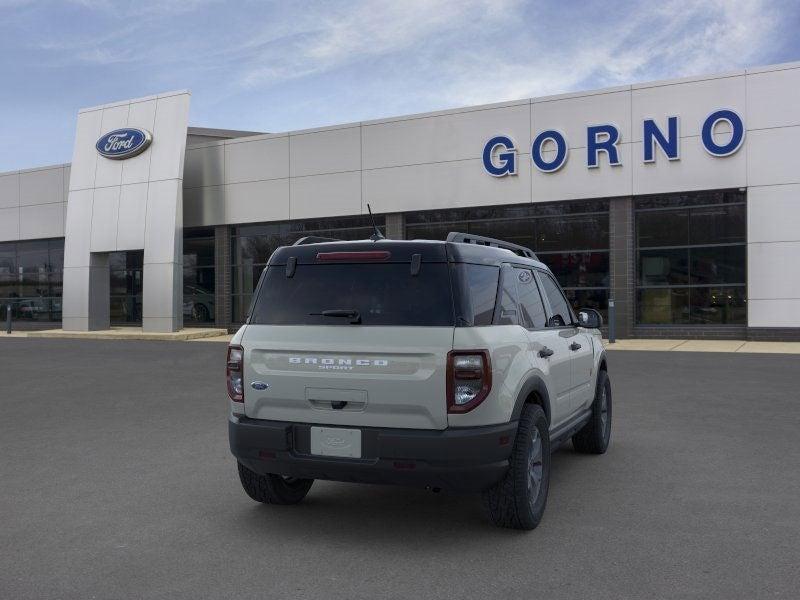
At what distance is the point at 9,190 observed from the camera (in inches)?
1284

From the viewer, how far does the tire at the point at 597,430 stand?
22.1 feet

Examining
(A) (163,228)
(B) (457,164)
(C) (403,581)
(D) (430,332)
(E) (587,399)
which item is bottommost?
(C) (403,581)

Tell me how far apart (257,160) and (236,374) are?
22.8 m

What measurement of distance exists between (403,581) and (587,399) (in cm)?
306

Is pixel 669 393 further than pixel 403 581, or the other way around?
pixel 669 393

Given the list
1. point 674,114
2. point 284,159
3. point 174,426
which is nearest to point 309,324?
point 174,426

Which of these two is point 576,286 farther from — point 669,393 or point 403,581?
point 403,581

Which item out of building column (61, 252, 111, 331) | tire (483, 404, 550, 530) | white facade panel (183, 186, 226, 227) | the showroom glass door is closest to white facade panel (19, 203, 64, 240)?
the showroom glass door

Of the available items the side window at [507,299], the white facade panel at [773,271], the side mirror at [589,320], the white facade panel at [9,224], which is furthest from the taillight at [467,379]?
the white facade panel at [9,224]

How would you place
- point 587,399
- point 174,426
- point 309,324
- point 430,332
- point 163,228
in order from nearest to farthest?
point 430,332, point 309,324, point 587,399, point 174,426, point 163,228

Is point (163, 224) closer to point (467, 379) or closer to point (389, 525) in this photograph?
point (389, 525)

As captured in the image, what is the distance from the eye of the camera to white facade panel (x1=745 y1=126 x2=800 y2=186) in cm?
1916

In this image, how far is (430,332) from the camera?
4.31 m

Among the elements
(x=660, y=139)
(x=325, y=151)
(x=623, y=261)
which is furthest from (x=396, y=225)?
(x=660, y=139)
